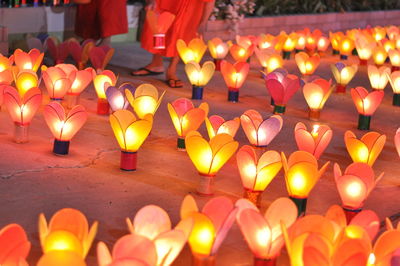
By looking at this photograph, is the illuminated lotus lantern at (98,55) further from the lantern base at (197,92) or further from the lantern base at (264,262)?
the lantern base at (264,262)

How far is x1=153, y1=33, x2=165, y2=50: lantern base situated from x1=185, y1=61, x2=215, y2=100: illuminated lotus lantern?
550mm

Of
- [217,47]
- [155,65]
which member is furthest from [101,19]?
[217,47]

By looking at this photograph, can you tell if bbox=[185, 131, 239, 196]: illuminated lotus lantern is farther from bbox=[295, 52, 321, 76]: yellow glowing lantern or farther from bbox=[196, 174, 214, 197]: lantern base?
bbox=[295, 52, 321, 76]: yellow glowing lantern

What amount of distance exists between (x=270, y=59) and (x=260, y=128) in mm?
2384

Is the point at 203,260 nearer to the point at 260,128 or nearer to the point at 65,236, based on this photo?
the point at 65,236

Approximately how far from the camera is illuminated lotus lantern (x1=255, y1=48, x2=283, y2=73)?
6508 mm

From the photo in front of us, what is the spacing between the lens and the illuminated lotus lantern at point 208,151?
363cm

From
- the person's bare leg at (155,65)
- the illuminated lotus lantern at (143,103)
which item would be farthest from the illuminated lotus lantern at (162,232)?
the person's bare leg at (155,65)

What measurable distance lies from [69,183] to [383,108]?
3.30 metres

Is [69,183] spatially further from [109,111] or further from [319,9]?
[319,9]

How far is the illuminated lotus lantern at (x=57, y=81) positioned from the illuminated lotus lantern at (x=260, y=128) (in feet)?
3.90

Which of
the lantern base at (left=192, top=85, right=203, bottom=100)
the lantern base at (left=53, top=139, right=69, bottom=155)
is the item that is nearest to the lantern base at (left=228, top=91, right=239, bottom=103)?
the lantern base at (left=192, top=85, right=203, bottom=100)

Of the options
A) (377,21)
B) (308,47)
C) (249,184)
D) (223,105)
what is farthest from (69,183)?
(377,21)

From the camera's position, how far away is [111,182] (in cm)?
382
